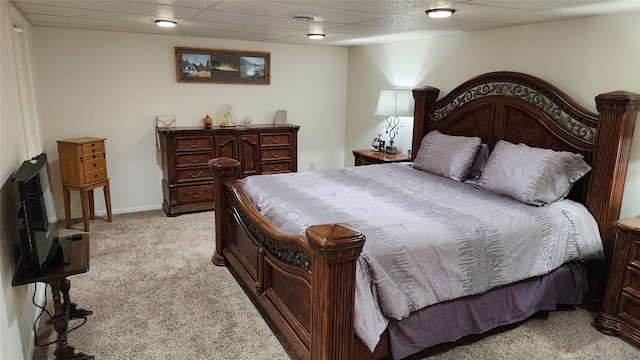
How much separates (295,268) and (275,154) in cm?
329

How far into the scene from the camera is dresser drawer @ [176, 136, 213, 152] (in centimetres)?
482

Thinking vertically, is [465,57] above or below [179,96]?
above

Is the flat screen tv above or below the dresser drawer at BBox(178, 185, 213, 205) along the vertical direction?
above

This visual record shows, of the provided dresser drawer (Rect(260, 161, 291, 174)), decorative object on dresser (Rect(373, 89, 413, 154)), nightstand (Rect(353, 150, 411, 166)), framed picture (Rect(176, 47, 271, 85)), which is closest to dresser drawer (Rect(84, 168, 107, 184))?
framed picture (Rect(176, 47, 271, 85))

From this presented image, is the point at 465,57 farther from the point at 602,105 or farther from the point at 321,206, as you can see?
the point at 321,206

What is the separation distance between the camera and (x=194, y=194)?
16.4 ft

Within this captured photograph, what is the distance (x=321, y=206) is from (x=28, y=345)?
1.84m

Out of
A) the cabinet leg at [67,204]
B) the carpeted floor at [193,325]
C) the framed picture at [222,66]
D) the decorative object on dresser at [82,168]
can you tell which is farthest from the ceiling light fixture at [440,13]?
the cabinet leg at [67,204]

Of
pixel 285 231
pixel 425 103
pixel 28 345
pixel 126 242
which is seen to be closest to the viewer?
pixel 28 345

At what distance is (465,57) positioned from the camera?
13.5ft

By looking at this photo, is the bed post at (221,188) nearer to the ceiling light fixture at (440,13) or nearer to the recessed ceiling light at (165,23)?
the recessed ceiling light at (165,23)

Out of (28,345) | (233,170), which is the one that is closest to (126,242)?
(233,170)

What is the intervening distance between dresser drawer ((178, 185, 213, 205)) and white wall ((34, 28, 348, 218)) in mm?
484

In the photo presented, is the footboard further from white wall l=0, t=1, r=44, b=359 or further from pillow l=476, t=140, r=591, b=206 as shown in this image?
pillow l=476, t=140, r=591, b=206
